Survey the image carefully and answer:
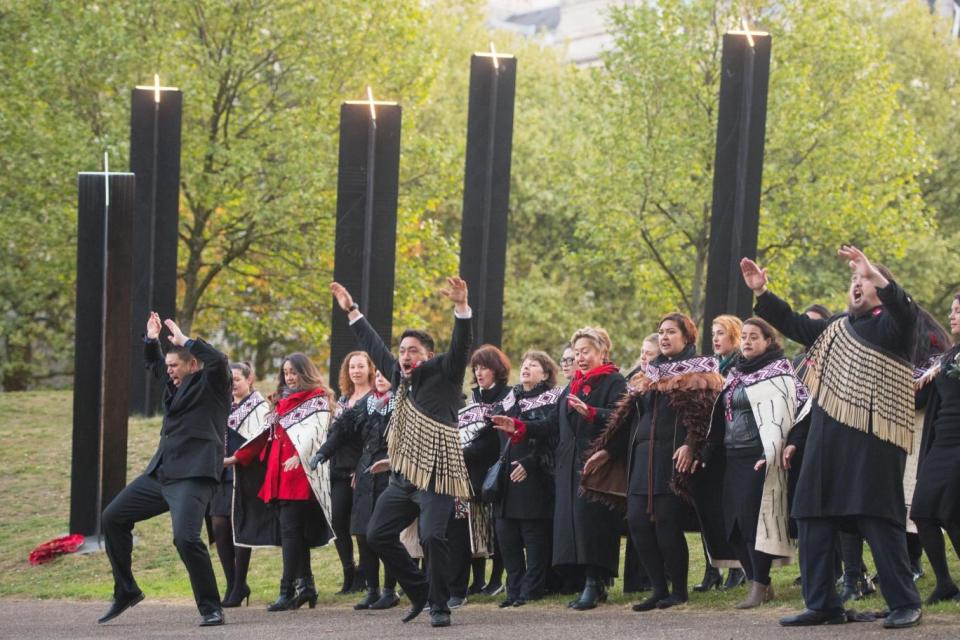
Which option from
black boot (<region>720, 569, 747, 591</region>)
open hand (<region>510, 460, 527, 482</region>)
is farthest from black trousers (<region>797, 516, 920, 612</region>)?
open hand (<region>510, 460, 527, 482</region>)

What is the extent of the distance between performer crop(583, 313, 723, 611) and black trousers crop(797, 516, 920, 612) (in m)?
1.37

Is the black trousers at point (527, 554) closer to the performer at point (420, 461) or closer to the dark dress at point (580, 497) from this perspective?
the dark dress at point (580, 497)

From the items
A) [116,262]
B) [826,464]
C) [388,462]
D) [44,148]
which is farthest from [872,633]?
[44,148]

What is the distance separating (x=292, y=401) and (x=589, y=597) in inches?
113

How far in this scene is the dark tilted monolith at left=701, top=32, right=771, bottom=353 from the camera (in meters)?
14.3

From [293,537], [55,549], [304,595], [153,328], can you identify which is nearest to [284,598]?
[304,595]

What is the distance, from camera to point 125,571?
1029 centimetres

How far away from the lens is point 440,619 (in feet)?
31.6

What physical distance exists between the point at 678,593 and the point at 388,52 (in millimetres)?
19992

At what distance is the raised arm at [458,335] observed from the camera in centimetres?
915

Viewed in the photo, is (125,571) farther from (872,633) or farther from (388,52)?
(388,52)

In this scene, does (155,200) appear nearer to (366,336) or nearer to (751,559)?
(366,336)

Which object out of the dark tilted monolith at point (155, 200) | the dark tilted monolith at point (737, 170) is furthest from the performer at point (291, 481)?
the dark tilted monolith at point (155, 200)

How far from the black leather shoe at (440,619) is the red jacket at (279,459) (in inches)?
81.6
